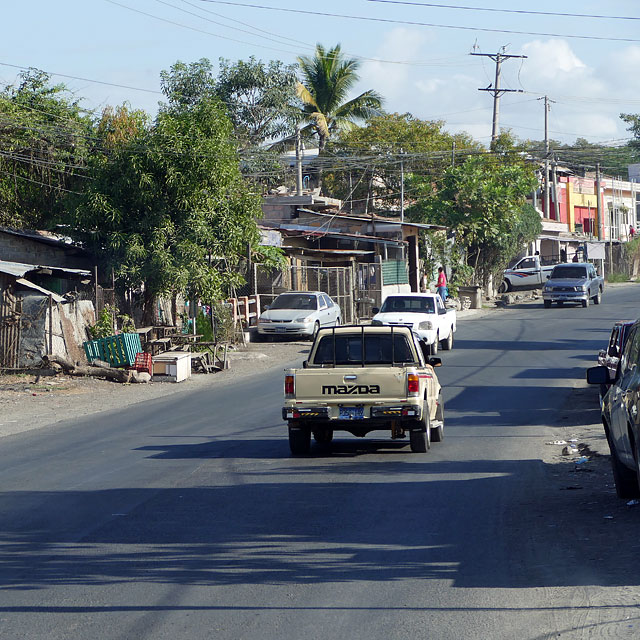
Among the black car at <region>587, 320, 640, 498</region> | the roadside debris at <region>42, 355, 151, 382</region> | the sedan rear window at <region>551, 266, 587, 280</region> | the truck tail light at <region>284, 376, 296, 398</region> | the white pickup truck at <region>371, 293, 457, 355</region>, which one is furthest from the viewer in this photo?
the sedan rear window at <region>551, 266, 587, 280</region>

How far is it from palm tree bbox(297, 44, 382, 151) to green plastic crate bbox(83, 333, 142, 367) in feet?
124

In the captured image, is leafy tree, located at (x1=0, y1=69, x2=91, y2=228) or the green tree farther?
leafy tree, located at (x1=0, y1=69, x2=91, y2=228)

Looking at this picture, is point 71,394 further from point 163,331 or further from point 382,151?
point 382,151

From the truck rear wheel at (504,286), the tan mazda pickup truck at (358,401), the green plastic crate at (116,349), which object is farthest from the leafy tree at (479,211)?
the tan mazda pickup truck at (358,401)

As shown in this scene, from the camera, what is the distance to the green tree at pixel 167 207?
28.9 m

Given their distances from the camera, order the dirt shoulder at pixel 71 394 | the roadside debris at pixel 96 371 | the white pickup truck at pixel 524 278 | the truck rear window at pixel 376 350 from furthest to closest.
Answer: the white pickup truck at pixel 524 278, the roadside debris at pixel 96 371, the dirt shoulder at pixel 71 394, the truck rear window at pixel 376 350

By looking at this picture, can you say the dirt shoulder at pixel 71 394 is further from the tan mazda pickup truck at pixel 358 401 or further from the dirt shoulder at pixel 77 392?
the tan mazda pickup truck at pixel 358 401

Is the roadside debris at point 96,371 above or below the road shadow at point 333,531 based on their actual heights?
above

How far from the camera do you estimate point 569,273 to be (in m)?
51.0

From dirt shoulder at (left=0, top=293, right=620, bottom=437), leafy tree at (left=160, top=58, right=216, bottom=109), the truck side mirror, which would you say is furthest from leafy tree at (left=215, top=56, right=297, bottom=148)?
the truck side mirror

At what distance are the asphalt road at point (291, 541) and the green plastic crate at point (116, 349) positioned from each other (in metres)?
8.97

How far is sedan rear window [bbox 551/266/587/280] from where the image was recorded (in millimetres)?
50688

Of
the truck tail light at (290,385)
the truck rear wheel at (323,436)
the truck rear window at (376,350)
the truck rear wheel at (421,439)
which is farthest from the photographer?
the truck rear wheel at (323,436)

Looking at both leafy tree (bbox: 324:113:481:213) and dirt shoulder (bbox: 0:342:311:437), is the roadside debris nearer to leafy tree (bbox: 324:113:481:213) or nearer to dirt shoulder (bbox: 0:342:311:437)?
dirt shoulder (bbox: 0:342:311:437)
